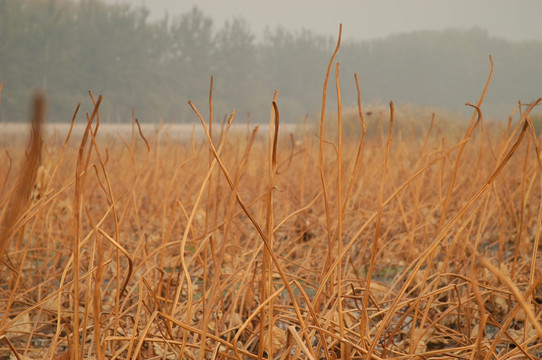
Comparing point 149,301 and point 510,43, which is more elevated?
point 510,43

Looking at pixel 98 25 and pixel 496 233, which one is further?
pixel 98 25

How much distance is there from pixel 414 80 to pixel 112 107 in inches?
793

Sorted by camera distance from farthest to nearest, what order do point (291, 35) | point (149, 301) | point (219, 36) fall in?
point (291, 35) < point (219, 36) < point (149, 301)

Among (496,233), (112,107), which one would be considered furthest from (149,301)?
(112,107)

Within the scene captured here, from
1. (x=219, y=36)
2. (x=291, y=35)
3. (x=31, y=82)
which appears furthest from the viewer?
(x=291, y=35)

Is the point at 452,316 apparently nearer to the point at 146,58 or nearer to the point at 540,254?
the point at 540,254

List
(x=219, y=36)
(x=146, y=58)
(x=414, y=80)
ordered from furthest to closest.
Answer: (x=414, y=80) → (x=219, y=36) → (x=146, y=58)

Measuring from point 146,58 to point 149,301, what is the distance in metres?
20.6

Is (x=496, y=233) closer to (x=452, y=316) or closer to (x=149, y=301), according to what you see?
(x=452, y=316)

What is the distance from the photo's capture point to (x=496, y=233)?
5.58 ft

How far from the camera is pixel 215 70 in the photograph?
23.0 m

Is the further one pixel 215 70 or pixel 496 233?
pixel 215 70

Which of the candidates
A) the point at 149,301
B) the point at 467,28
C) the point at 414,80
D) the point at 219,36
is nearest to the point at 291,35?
the point at 219,36

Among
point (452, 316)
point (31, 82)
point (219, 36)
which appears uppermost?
point (219, 36)
